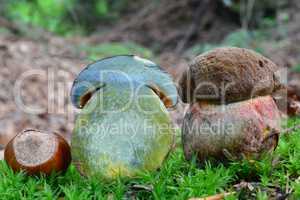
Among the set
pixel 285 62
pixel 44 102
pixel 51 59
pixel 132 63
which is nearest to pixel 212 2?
pixel 285 62

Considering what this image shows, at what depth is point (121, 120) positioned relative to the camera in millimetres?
2186

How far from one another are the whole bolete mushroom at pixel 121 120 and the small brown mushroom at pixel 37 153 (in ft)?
0.29

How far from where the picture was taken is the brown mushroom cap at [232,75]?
213cm

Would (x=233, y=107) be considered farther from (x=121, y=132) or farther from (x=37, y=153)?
(x=37, y=153)

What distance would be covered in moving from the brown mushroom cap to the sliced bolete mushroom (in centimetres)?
6

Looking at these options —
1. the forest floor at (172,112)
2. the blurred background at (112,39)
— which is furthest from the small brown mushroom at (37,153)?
the blurred background at (112,39)

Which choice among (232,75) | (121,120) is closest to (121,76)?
(121,120)

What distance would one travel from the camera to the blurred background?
5.51m

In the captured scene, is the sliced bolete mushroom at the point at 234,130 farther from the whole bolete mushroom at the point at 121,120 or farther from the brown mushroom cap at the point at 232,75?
the whole bolete mushroom at the point at 121,120

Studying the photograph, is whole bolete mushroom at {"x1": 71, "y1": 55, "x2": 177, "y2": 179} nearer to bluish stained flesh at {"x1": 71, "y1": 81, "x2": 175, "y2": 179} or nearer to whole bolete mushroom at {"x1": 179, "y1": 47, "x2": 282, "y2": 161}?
bluish stained flesh at {"x1": 71, "y1": 81, "x2": 175, "y2": 179}

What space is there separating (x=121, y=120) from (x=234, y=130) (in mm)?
576

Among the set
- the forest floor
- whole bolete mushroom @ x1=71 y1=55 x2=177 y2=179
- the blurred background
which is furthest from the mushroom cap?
the blurred background

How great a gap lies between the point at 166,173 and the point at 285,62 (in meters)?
4.78

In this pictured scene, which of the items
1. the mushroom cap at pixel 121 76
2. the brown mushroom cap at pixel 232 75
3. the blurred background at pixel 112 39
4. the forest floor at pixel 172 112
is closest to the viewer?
the forest floor at pixel 172 112
